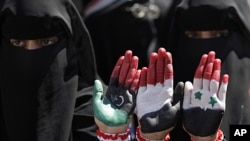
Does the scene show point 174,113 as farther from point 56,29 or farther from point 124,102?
point 56,29

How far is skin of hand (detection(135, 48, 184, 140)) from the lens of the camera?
1451mm

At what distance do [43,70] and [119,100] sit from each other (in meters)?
0.50

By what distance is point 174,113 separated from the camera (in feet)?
4.76

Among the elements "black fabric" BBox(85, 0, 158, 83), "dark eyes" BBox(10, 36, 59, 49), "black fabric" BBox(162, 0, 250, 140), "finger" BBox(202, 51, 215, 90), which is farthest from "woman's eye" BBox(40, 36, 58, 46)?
"finger" BBox(202, 51, 215, 90)

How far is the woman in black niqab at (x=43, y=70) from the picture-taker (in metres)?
1.87

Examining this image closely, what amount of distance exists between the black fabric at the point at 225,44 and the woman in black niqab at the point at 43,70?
353 millimetres

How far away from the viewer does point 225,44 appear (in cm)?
191

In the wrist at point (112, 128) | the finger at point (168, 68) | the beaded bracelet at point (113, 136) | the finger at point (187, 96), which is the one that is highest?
the finger at point (168, 68)

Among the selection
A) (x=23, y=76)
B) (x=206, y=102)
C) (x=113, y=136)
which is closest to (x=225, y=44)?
(x=206, y=102)

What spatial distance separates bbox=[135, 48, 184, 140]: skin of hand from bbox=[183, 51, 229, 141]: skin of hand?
0.04m

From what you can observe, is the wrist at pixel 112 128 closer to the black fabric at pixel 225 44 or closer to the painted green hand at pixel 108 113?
the painted green hand at pixel 108 113

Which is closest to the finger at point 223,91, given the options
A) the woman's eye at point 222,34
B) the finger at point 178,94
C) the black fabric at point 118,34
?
the finger at point 178,94

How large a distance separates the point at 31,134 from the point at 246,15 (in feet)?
2.91

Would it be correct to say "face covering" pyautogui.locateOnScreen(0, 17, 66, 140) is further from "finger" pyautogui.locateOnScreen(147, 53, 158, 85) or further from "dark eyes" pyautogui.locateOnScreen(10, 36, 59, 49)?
"finger" pyautogui.locateOnScreen(147, 53, 158, 85)
